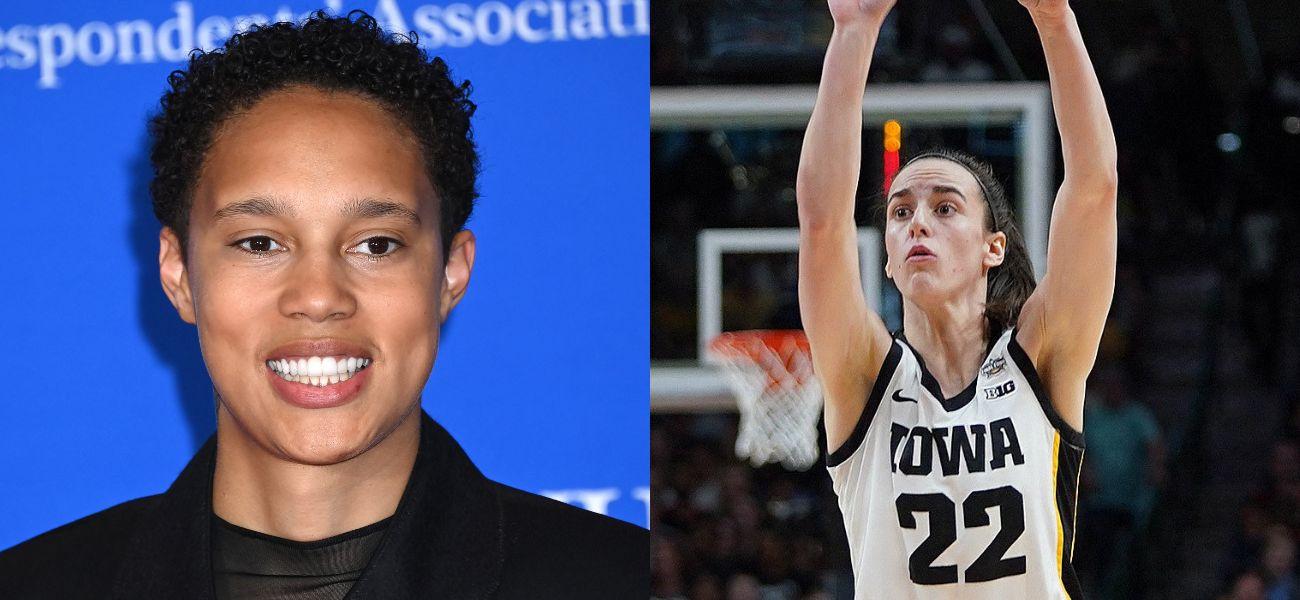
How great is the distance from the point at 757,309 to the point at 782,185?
275mm

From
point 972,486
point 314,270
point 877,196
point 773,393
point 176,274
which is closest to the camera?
point 314,270

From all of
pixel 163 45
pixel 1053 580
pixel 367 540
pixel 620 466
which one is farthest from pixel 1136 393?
pixel 163 45

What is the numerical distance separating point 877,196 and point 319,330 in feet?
3.65

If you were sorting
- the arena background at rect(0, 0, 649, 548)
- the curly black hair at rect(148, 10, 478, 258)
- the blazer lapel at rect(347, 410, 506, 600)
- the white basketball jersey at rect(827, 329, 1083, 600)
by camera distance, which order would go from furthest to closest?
the arena background at rect(0, 0, 649, 548), the white basketball jersey at rect(827, 329, 1083, 600), the curly black hair at rect(148, 10, 478, 258), the blazer lapel at rect(347, 410, 506, 600)

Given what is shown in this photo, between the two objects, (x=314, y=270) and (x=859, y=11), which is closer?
(x=314, y=270)

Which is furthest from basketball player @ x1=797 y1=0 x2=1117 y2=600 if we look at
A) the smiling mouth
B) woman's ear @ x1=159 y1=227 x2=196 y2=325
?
woman's ear @ x1=159 y1=227 x2=196 y2=325

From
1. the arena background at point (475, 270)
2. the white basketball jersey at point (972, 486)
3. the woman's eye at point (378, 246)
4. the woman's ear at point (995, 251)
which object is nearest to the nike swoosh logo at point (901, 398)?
the white basketball jersey at point (972, 486)

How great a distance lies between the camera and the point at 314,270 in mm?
2295

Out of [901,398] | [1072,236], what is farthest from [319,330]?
[1072,236]

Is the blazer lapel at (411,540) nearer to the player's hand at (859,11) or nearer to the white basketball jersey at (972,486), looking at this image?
the white basketball jersey at (972,486)

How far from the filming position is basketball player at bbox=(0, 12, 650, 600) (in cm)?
231

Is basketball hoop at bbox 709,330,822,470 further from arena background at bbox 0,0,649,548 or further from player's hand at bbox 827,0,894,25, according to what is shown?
player's hand at bbox 827,0,894,25

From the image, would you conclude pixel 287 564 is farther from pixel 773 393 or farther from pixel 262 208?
pixel 773 393

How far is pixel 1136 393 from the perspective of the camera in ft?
9.84
